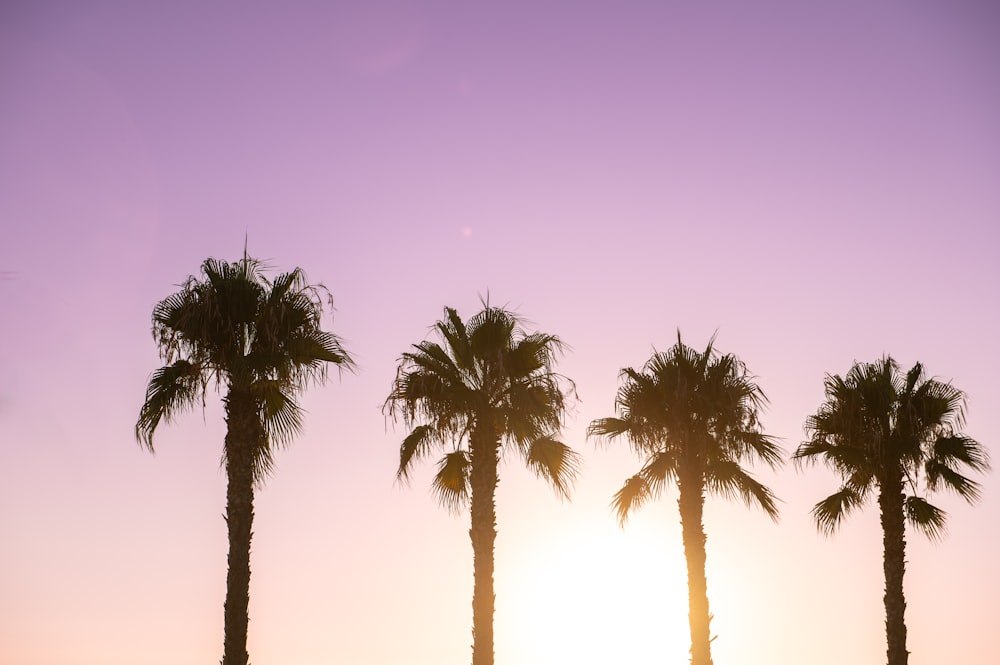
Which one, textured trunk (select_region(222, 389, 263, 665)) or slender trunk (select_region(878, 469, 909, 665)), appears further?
slender trunk (select_region(878, 469, 909, 665))

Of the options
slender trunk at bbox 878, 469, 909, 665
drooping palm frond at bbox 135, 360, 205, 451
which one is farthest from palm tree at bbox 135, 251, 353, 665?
slender trunk at bbox 878, 469, 909, 665

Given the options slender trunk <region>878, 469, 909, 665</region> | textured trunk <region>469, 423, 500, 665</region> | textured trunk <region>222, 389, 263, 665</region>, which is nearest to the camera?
textured trunk <region>222, 389, 263, 665</region>

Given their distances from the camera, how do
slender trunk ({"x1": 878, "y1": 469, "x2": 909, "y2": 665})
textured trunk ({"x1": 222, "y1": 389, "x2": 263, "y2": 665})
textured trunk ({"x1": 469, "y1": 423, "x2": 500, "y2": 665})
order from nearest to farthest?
textured trunk ({"x1": 222, "y1": 389, "x2": 263, "y2": 665}) < textured trunk ({"x1": 469, "y1": 423, "x2": 500, "y2": 665}) < slender trunk ({"x1": 878, "y1": 469, "x2": 909, "y2": 665})

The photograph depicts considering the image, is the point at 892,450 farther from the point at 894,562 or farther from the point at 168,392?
the point at 168,392

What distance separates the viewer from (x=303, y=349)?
2880 centimetres

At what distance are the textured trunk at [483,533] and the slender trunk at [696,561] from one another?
18.9 ft

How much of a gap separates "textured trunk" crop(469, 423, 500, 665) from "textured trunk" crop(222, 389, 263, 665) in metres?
5.89

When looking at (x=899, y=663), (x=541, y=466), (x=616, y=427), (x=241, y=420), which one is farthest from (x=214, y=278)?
(x=899, y=663)

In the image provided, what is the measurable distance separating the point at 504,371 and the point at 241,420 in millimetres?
7225

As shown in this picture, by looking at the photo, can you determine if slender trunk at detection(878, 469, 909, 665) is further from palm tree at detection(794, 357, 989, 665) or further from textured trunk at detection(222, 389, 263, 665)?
textured trunk at detection(222, 389, 263, 665)

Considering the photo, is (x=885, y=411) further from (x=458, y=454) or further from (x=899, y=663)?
(x=458, y=454)

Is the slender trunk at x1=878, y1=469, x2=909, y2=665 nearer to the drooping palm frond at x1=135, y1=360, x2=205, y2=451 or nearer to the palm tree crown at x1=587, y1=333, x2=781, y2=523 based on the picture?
the palm tree crown at x1=587, y1=333, x2=781, y2=523

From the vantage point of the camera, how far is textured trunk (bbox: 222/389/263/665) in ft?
88.3

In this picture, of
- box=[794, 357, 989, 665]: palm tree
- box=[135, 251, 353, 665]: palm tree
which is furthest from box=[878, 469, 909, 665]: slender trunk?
box=[135, 251, 353, 665]: palm tree
